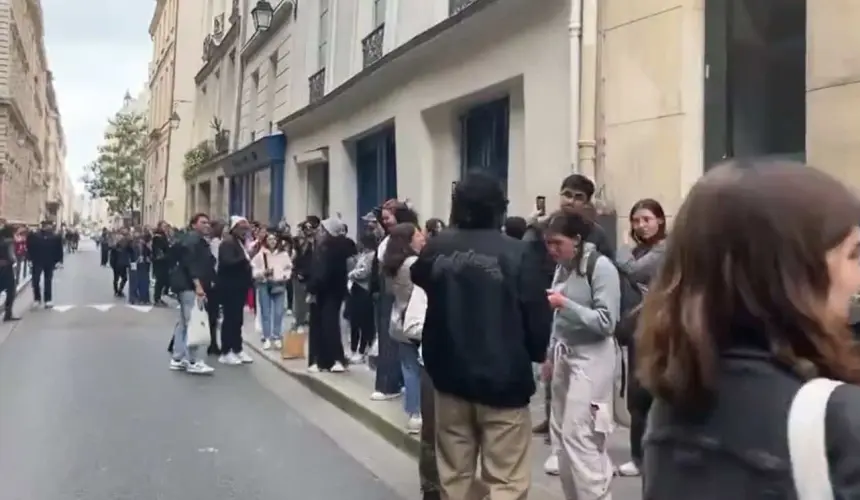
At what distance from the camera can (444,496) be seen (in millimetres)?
4879

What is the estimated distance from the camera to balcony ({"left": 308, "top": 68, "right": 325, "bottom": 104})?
2039cm

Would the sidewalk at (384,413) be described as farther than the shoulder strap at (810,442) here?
Yes

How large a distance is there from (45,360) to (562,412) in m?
9.80

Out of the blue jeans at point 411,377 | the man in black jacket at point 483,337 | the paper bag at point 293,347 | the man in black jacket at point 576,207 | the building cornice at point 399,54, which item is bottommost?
the paper bag at point 293,347

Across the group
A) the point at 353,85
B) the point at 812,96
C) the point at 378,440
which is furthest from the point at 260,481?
the point at 353,85

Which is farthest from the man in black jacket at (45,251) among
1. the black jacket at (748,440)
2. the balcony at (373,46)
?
the black jacket at (748,440)

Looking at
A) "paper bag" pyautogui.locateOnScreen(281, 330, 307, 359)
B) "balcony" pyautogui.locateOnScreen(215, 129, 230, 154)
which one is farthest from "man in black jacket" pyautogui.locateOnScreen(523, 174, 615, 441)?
"balcony" pyautogui.locateOnScreen(215, 129, 230, 154)

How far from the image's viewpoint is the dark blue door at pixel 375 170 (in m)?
17.3

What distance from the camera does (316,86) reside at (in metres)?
20.8

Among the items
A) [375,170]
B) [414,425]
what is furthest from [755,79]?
[375,170]

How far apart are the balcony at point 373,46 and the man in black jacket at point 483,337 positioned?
1214cm

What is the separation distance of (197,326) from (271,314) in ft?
8.53

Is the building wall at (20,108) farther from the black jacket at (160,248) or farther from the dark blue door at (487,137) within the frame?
the dark blue door at (487,137)

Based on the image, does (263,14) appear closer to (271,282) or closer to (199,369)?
(271,282)
